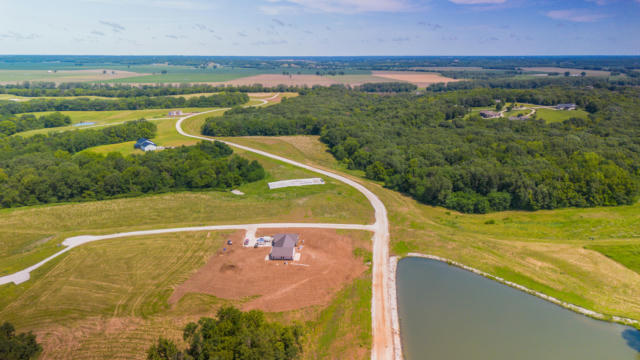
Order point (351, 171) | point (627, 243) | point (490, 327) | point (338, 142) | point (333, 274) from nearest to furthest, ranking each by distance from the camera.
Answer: point (490, 327), point (333, 274), point (627, 243), point (351, 171), point (338, 142)

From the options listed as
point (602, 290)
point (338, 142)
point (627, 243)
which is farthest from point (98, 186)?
point (627, 243)

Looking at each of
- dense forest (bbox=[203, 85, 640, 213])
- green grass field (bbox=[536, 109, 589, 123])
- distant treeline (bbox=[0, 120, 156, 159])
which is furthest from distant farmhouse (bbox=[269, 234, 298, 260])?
green grass field (bbox=[536, 109, 589, 123])

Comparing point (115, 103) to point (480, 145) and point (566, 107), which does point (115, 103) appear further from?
point (566, 107)

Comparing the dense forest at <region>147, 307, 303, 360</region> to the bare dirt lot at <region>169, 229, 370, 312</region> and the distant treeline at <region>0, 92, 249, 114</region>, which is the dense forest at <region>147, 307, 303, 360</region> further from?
the distant treeline at <region>0, 92, 249, 114</region>

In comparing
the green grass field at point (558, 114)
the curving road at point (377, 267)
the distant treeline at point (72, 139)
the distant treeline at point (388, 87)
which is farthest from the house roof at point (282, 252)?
the distant treeline at point (388, 87)

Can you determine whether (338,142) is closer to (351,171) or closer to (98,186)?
(351,171)

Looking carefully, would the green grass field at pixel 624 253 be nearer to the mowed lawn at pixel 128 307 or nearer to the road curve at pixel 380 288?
the road curve at pixel 380 288
